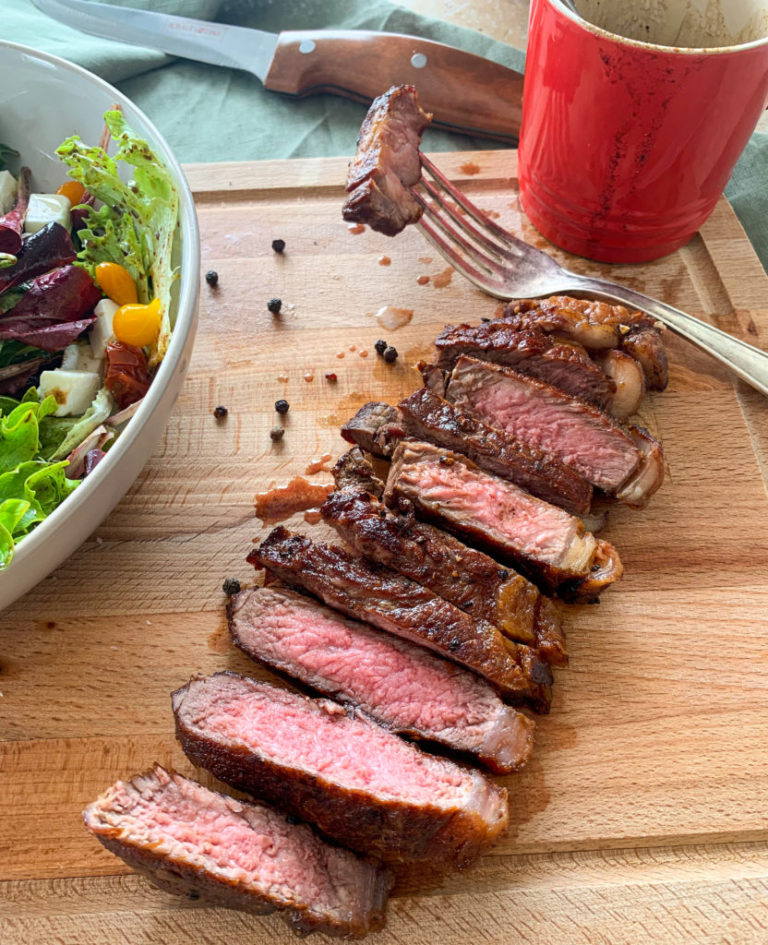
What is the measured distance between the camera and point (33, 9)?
422 cm

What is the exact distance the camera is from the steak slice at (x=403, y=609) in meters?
2.19

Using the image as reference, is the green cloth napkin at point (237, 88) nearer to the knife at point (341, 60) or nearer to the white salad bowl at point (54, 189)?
the knife at point (341, 60)

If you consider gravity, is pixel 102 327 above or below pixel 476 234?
below

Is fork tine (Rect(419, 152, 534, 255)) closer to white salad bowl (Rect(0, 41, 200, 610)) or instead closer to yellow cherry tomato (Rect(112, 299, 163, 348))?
white salad bowl (Rect(0, 41, 200, 610))

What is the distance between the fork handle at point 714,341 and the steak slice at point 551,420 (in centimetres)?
48

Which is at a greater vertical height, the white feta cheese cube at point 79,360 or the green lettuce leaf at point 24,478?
the white feta cheese cube at point 79,360

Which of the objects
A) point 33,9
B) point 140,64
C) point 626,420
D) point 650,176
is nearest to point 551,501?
point 626,420

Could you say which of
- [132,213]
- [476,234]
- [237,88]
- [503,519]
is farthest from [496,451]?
[237,88]

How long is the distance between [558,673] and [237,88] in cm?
330

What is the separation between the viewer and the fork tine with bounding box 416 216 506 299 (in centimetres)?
306

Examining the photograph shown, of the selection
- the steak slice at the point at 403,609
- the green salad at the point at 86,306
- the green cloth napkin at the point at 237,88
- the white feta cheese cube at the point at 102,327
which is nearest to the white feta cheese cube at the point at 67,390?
the green salad at the point at 86,306

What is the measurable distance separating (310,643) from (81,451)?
0.88 meters

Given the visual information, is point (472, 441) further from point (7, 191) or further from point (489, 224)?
point (7, 191)

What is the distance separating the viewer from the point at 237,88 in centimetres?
416
